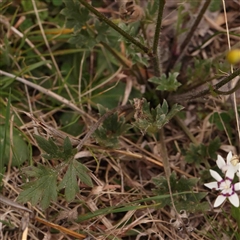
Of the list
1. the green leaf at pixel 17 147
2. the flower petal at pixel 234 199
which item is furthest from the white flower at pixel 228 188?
the green leaf at pixel 17 147

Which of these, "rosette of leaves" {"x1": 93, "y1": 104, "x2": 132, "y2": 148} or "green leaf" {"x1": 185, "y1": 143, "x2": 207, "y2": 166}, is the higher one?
"rosette of leaves" {"x1": 93, "y1": 104, "x2": 132, "y2": 148}

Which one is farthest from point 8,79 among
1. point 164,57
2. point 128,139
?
point 164,57

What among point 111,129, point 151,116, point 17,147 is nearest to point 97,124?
point 111,129

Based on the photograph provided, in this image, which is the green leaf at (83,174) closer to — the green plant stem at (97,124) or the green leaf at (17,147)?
the green plant stem at (97,124)

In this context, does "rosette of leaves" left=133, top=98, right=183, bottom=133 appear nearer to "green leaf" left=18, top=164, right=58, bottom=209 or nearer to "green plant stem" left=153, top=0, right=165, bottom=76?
"green plant stem" left=153, top=0, right=165, bottom=76

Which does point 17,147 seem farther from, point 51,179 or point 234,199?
point 234,199

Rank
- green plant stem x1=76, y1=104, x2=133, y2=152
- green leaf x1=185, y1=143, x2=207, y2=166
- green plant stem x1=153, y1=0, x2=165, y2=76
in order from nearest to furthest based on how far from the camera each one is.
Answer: green plant stem x1=153, y1=0, x2=165, y2=76 < green plant stem x1=76, y1=104, x2=133, y2=152 < green leaf x1=185, y1=143, x2=207, y2=166

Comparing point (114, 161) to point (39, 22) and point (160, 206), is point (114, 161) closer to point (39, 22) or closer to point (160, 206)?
point (160, 206)

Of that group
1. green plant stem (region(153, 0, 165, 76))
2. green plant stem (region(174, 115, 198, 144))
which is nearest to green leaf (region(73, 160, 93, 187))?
green plant stem (region(153, 0, 165, 76))
